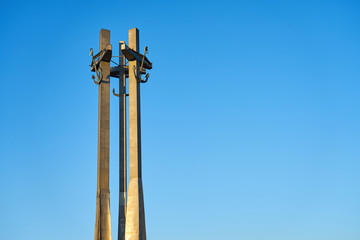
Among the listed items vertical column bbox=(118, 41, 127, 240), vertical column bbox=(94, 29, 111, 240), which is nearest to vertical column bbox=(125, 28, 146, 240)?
vertical column bbox=(94, 29, 111, 240)

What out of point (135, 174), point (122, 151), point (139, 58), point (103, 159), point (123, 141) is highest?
point (139, 58)

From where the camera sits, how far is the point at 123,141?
1300 inches

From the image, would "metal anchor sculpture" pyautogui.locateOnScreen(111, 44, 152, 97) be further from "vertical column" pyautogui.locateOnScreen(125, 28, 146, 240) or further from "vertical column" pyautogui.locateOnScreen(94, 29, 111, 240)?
"vertical column" pyautogui.locateOnScreen(94, 29, 111, 240)

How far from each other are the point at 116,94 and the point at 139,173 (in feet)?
27.1

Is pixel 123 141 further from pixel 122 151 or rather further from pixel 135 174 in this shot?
pixel 135 174

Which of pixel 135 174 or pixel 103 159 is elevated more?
pixel 103 159

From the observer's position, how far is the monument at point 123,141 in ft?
93.1

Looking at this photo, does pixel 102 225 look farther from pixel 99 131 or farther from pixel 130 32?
pixel 130 32

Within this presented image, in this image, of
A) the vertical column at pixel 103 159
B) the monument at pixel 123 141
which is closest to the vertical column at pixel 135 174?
the monument at pixel 123 141

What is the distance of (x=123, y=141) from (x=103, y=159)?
3.14 metres

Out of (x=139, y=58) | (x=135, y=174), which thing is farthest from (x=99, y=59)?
(x=135, y=174)

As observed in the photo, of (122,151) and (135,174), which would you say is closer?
(135,174)

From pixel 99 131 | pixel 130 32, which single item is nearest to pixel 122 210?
pixel 99 131

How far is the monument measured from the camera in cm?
2839
